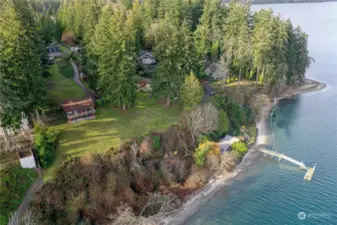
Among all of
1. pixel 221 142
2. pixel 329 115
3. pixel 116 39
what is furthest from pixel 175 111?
pixel 329 115

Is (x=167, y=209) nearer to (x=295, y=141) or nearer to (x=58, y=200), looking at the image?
(x=58, y=200)

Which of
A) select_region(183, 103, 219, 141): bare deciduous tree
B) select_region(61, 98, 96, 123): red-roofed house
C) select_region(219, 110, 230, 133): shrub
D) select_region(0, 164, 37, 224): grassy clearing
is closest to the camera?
select_region(0, 164, 37, 224): grassy clearing

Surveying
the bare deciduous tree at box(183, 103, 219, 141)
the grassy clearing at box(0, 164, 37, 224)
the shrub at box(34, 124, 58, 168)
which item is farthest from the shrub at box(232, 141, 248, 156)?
the grassy clearing at box(0, 164, 37, 224)

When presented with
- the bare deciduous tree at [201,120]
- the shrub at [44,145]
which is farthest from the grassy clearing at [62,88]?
the bare deciduous tree at [201,120]

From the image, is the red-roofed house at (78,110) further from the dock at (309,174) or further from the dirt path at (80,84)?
the dock at (309,174)

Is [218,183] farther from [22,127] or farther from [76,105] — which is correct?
[22,127]

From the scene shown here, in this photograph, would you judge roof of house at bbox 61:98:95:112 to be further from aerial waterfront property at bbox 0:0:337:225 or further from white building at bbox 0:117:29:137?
white building at bbox 0:117:29:137
